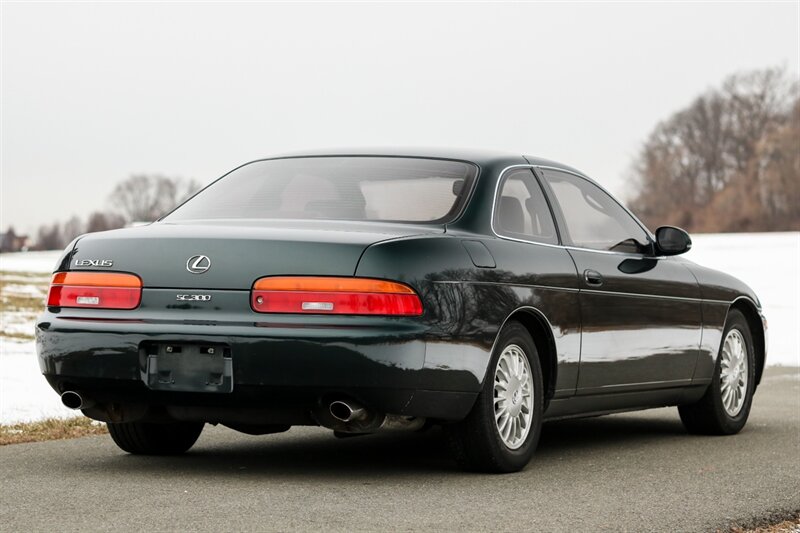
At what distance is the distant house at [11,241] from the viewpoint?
325 ft

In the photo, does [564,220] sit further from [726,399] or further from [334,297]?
[726,399]

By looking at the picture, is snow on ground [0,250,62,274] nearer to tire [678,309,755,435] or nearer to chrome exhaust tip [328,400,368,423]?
tire [678,309,755,435]

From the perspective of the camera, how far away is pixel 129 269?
6270 mm

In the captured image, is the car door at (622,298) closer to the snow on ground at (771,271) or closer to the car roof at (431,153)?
the car roof at (431,153)

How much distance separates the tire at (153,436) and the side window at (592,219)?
2.22 m

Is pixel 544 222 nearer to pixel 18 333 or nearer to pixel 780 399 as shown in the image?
pixel 780 399

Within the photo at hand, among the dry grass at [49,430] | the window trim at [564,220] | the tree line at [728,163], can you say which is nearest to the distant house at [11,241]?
the tree line at [728,163]

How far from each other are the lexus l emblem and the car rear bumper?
245 mm

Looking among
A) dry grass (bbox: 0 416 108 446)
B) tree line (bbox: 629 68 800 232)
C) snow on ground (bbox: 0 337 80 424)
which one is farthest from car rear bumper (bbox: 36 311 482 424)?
tree line (bbox: 629 68 800 232)

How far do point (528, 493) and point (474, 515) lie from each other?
73 cm

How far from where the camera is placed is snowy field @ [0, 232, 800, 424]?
10516 millimetres

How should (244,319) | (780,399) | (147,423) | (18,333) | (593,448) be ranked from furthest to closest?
(18,333) < (780,399) < (593,448) < (147,423) < (244,319)

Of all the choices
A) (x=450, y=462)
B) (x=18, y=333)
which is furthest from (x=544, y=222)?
(x=18, y=333)

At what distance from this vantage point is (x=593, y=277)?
737 cm
